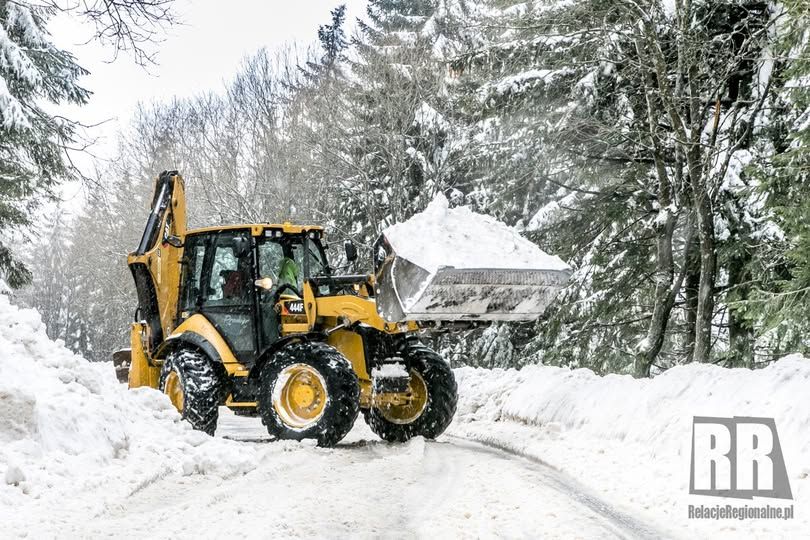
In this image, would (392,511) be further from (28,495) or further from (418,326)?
(418,326)

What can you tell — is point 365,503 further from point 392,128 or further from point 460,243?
point 392,128

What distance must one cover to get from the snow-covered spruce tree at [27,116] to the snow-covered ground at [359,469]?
9.12m

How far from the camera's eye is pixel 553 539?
14.5 ft

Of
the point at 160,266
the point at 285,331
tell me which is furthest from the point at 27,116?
the point at 285,331

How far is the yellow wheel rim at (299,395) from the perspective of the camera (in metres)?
8.30

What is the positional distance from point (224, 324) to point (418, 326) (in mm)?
2498

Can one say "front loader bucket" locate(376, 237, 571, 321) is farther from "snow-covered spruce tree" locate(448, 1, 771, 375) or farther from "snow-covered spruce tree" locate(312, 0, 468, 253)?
"snow-covered spruce tree" locate(312, 0, 468, 253)

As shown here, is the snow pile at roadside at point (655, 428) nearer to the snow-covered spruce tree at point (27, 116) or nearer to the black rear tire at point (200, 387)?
the black rear tire at point (200, 387)

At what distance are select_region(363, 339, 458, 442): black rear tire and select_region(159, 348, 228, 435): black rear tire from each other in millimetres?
1642

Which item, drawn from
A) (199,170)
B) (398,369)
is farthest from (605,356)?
(199,170)

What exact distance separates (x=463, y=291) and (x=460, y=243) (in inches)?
21.0

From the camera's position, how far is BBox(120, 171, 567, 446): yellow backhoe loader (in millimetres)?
8078

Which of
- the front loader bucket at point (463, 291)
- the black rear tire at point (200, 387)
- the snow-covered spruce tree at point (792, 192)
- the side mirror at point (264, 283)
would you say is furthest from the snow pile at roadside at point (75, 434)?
the snow-covered spruce tree at point (792, 192)

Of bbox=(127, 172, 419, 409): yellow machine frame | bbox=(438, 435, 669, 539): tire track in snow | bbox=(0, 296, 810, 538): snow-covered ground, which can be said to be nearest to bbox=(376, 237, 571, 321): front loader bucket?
bbox=(127, 172, 419, 409): yellow machine frame
